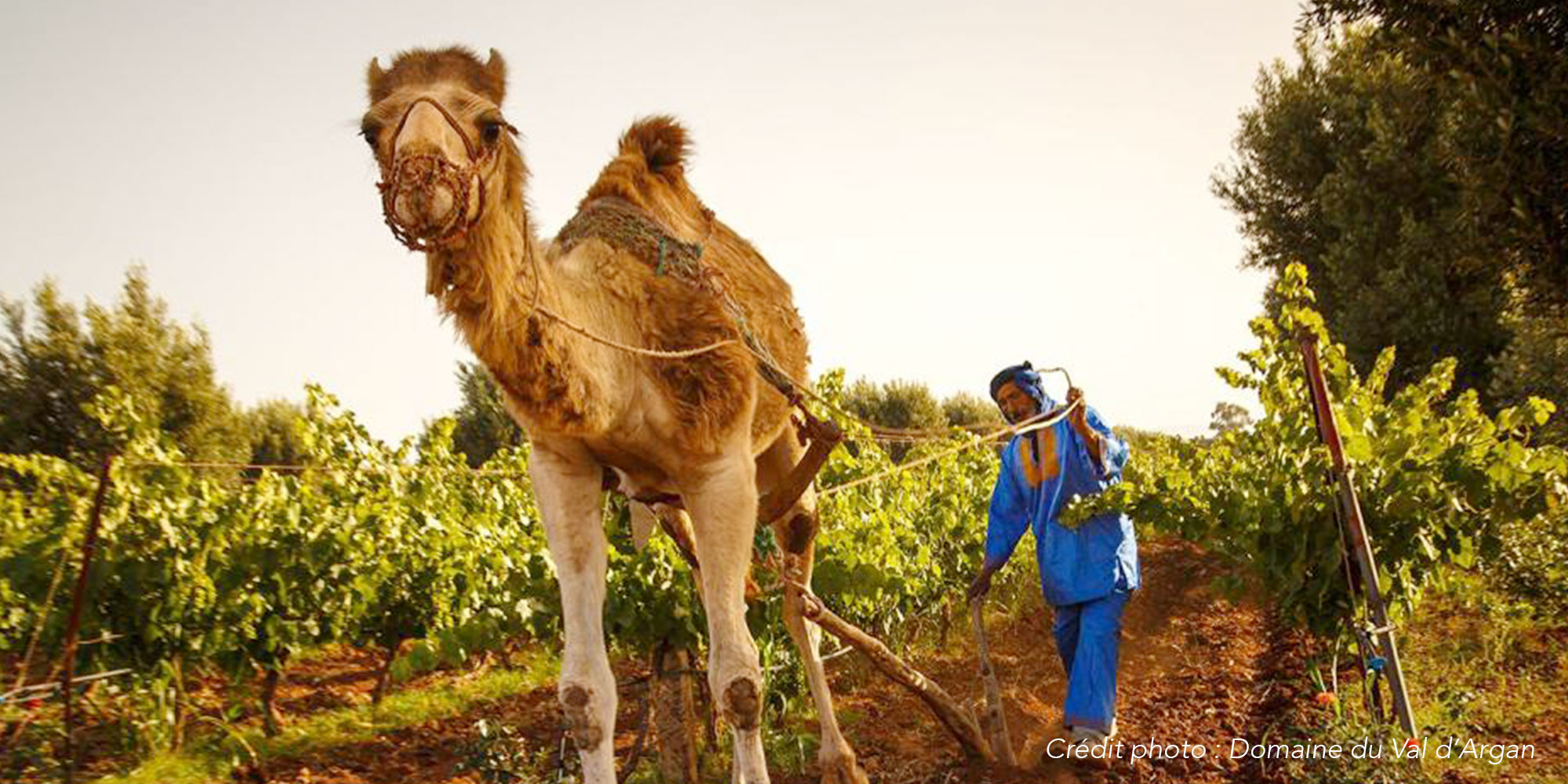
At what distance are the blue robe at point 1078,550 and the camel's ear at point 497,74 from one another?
12.6 ft

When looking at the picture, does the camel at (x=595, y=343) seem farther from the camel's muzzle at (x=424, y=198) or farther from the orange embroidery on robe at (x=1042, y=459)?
the orange embroidery on robe at (x=1042, y=459)

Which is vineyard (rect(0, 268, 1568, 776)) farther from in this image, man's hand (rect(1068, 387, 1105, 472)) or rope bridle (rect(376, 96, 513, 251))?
rope bridle (rect(376, 96, 513, 251))

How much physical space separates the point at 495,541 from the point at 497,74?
17.5ft

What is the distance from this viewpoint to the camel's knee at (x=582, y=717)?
4387 mm

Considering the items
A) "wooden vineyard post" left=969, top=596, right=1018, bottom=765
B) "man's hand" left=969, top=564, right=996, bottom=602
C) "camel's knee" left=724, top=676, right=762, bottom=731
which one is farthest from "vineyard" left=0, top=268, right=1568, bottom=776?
"camel's knee" left=724, top=676, right=762, bottom=731

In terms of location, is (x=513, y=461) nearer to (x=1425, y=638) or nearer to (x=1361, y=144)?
(x=1425, y=638)

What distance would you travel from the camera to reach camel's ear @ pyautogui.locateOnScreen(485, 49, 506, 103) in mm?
4129

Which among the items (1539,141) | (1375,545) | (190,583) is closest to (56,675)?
(190,583)

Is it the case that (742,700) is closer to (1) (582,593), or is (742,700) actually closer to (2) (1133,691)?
(1) (582,593)

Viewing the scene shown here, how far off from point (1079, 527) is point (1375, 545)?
4.77 ft

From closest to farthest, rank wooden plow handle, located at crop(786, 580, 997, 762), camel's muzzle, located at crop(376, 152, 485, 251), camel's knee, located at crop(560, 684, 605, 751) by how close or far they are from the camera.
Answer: camel's muzzle, located at crop(376, 152, 485, 251), camel's knee, located at crop(560, 684, 605, 751), wooden plow handle, located at crop(786, 580, 997, 762)

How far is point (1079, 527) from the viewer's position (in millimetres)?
6715

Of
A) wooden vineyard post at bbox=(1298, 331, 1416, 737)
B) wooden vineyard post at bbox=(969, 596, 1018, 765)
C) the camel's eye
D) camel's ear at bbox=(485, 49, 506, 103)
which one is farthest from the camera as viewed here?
wooden vineyard post at bbox=(969, 596, 1018, 765)

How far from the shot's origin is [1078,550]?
6.67 m
